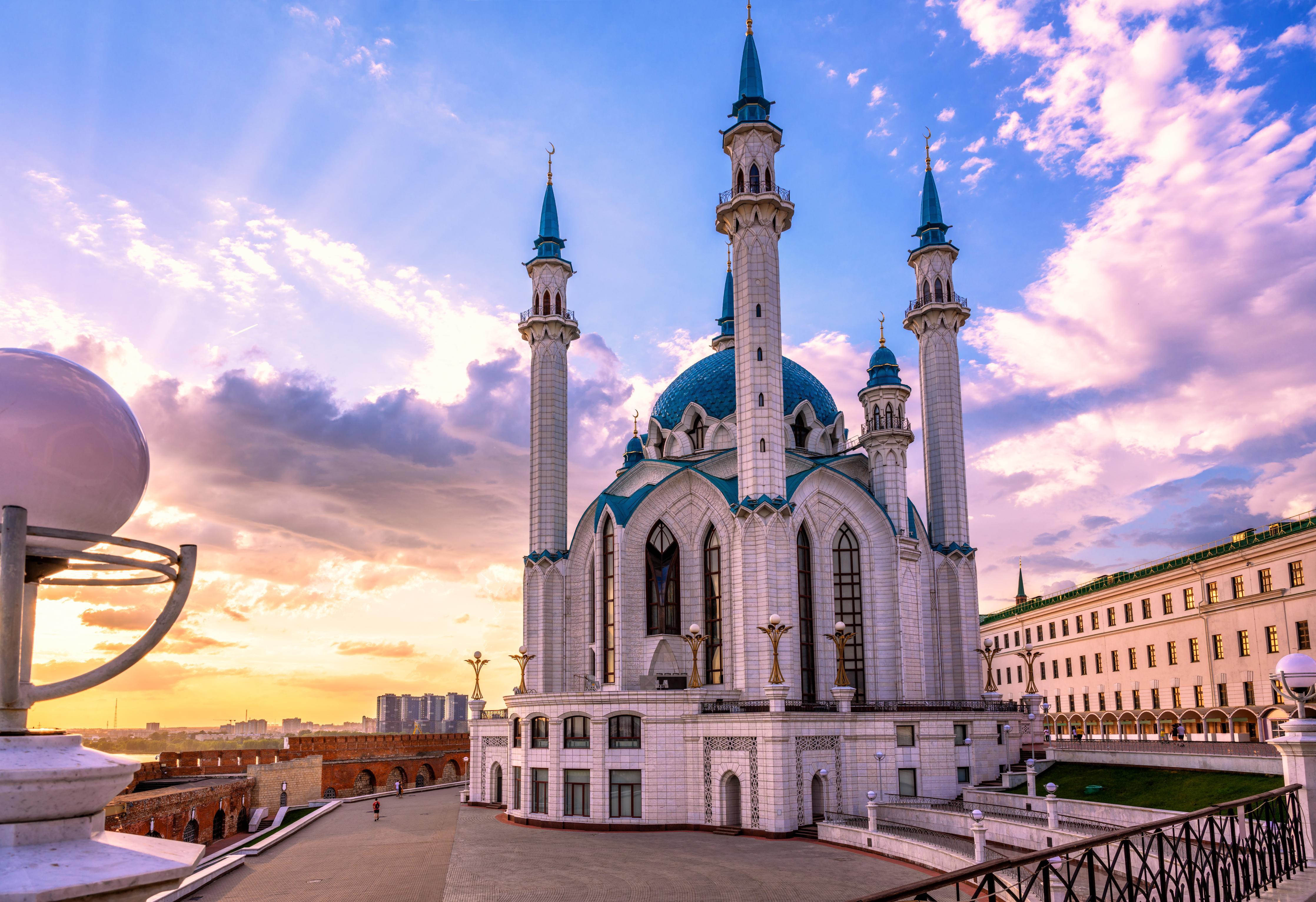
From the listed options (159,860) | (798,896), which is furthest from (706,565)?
(159,860)

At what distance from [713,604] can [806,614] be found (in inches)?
166

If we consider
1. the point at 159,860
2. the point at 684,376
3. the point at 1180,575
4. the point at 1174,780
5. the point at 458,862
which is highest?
the point at 684,376

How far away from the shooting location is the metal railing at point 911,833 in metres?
25.9

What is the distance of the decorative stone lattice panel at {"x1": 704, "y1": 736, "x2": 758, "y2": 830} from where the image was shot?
33375mm

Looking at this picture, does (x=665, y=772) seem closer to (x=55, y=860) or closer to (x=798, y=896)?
(x=798, y=896)

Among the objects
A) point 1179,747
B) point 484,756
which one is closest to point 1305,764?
point 1179,747

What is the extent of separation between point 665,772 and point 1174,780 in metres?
17.1

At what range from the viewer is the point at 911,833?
30500 mm

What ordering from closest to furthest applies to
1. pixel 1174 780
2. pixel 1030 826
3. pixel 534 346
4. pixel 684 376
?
1. pixel 1030 826
2. pixel 1174 780
3. pixel 534 346
4. pixel 684 376

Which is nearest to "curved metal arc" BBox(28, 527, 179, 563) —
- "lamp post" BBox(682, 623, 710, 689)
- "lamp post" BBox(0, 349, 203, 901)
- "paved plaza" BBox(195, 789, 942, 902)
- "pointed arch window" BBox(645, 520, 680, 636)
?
"lamp post" BBox(0, 349, 203, 901)

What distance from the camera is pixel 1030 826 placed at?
87.4 ft

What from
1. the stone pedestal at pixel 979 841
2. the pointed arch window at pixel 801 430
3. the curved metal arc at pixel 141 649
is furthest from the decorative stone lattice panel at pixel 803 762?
the curved metal arc at pixel 141 649

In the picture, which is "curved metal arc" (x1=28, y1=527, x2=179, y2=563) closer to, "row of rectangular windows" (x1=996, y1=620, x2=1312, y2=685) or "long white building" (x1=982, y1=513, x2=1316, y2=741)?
"long white building" (x1=982, y1=513, x2=1316, y2=741)

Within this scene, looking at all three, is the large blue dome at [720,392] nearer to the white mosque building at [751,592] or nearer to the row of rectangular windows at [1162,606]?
the white mosque building at [751,592]
